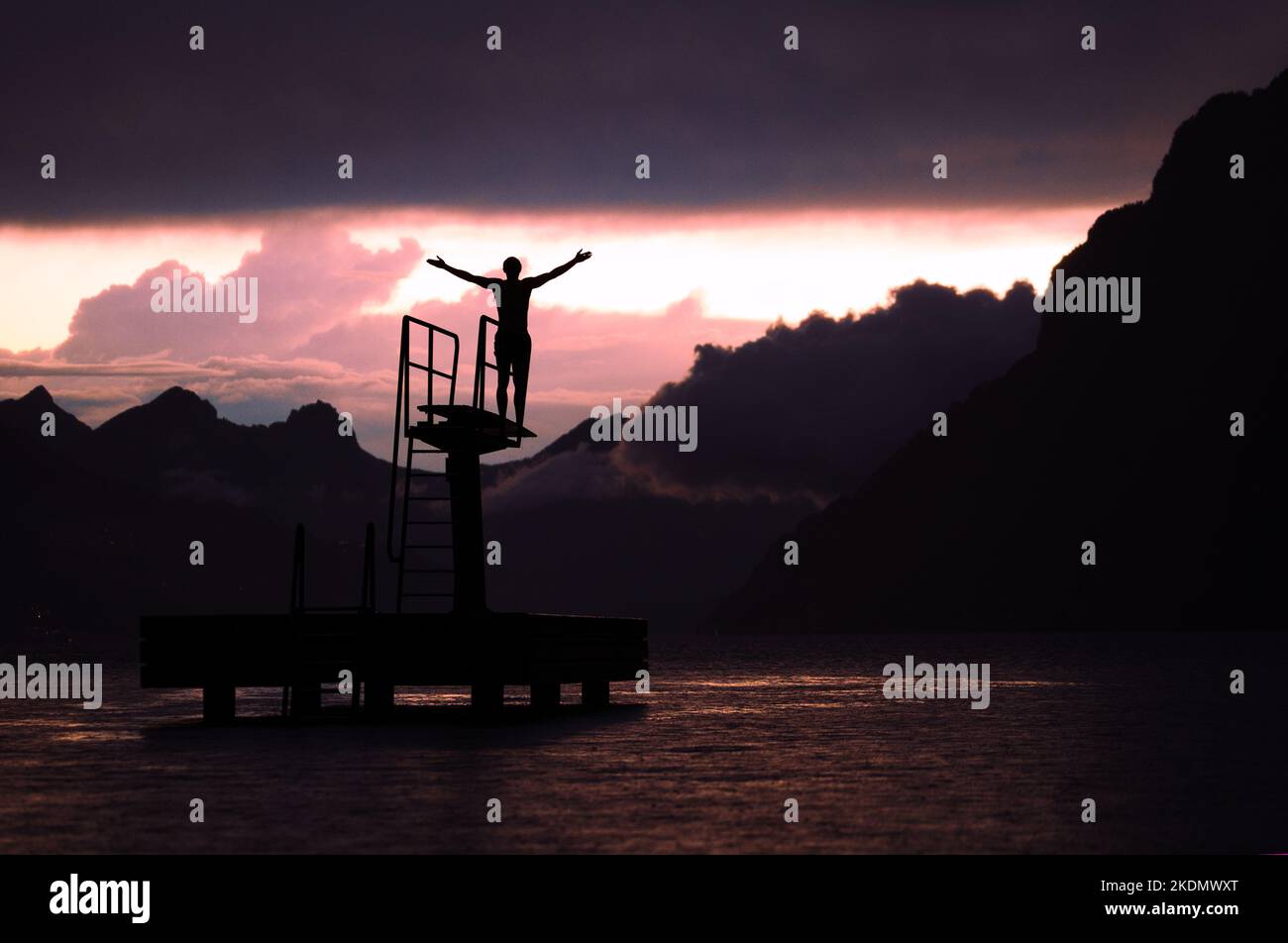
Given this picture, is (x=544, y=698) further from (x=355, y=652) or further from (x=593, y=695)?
(x=355, y=652)

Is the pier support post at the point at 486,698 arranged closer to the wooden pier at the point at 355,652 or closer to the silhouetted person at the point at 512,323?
the wooden pier at the point at 355,652

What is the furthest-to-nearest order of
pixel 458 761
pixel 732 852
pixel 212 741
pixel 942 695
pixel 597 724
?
pixel 942 695
pixel 597 724
pixel 212 741
pixel 458 761
pixel 732 852

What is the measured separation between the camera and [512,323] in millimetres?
31703

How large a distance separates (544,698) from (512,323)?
10.3m

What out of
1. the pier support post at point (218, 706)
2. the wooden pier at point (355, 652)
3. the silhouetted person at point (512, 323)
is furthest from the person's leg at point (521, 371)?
the pier support post at point (218, 706)

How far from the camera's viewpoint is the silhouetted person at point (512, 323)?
102 feet

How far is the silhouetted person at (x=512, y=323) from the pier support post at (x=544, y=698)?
7609 millimetres

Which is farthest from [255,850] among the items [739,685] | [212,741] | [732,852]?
[739,685]

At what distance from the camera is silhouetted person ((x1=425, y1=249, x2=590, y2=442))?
3102cm

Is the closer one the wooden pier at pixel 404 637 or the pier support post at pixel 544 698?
the wooden pier at pixel 404 637

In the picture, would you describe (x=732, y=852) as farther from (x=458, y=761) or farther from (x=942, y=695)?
(x=942, y=695)
